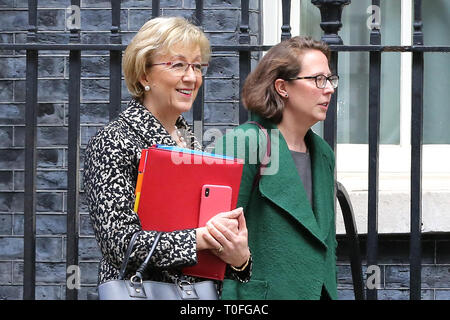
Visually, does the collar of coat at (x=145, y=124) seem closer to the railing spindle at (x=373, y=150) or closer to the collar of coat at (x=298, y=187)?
the collar of coat at (x=298, y=187)

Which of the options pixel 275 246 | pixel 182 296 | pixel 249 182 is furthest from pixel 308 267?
pixel 182 296

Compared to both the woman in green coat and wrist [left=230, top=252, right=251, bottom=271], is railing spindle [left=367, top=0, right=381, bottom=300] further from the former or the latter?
wrist [left=230, top=252, right=251, bottom=271]

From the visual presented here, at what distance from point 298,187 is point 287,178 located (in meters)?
0.06

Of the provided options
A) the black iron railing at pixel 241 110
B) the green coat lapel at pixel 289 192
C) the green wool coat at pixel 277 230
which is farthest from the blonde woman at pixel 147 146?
the black iron railing at pixel 241 110

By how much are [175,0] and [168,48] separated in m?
2.47

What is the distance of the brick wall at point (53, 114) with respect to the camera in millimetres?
5762

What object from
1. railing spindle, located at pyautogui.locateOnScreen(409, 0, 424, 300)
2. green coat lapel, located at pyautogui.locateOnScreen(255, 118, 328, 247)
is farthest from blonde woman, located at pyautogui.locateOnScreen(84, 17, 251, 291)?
railing spindle, located at pyautogui.locateOnScreen(409, 0, 424, 300)

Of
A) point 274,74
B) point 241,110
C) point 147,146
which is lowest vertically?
point 147,146

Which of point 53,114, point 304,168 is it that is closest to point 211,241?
point 304,168

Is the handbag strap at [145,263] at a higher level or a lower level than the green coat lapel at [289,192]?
lower

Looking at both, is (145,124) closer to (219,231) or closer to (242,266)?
(219,231)

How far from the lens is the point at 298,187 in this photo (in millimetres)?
3693

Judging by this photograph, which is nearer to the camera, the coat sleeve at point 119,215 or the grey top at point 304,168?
the coat sleeve at point 119,215

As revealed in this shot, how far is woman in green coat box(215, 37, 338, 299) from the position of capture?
3633mm
